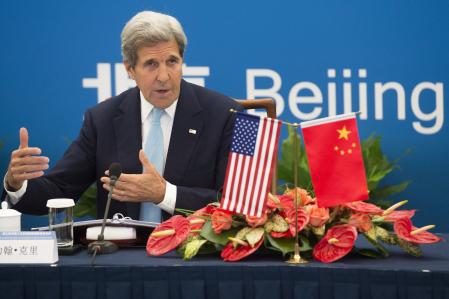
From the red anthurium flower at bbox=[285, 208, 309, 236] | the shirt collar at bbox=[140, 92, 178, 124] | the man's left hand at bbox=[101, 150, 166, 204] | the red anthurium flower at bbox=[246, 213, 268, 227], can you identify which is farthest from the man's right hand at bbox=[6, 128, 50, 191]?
the red anthurium flower at bbox=[285, 208, 309, 236]

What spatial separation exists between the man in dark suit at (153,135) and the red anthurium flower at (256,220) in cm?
76

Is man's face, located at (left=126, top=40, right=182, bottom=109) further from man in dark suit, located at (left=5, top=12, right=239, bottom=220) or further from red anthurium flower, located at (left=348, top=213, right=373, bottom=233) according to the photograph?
red anthurium flower, located at (left=348, top=213, right=373, bottom=233)

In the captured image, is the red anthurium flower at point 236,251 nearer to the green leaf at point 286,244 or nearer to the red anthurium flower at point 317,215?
the green leaf at point 286,244

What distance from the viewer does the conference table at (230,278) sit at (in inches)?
85.7

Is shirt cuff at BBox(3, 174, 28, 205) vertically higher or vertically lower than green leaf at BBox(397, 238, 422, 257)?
higher

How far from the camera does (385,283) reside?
7.13 feet

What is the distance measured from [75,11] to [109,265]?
2865mm

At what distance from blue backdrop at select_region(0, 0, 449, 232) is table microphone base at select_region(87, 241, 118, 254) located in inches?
92.1

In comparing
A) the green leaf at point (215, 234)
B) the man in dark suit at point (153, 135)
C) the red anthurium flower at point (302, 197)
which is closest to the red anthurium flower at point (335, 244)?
the red anthurium flower at point (302, 197)

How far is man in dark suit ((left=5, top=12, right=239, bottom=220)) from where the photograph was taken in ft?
10.6

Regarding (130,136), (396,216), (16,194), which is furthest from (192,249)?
(130,136)

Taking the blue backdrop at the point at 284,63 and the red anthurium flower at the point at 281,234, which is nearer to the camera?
the red anthurium flower at the point at 281,234

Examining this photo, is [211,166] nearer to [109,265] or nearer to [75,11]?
[109,265]

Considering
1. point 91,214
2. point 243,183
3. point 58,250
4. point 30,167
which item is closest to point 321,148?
point 243,183
